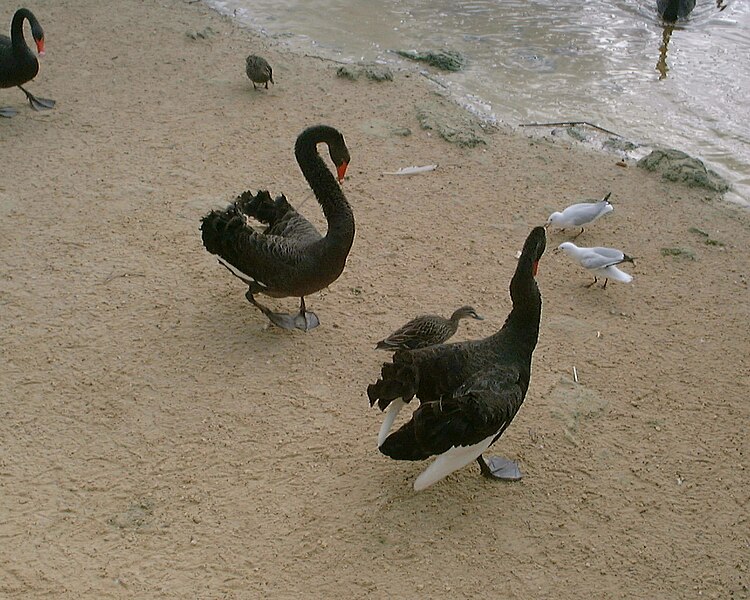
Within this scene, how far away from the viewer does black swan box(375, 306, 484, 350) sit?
453 cm

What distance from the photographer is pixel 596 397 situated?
4574 millimetres

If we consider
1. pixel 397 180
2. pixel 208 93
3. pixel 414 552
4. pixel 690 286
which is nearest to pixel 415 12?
pixel 208 93

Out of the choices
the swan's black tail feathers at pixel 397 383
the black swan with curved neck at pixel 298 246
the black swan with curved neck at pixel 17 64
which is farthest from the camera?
the black swan with curved neck at pixel 17 64

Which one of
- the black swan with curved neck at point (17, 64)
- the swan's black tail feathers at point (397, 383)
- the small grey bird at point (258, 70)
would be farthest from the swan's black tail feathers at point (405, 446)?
the black swan with curved neck at point (17, 64)

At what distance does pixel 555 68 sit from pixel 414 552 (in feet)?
25.8

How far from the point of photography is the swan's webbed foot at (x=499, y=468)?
3955mm

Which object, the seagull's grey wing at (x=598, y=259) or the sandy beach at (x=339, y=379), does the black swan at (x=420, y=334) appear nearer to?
the sandy beach at (x=339, y=379)

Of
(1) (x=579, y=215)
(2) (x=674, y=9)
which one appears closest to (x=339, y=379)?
(1) (x=579, y=215)

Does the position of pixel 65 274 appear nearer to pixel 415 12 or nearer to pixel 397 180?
pixel 397 180

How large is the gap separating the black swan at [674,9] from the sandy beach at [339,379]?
4.99 meters

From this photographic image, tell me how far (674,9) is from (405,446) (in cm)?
1017

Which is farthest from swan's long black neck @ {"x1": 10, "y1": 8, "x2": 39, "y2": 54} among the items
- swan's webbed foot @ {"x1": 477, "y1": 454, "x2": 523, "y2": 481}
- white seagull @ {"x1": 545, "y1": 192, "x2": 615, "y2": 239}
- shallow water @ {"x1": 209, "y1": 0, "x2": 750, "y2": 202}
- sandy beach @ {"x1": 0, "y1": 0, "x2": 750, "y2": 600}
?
swan's webbed foot @ {"x1": 477, "y1": 454, "x2": 523, "y2": 481}

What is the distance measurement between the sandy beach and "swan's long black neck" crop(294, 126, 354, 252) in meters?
0.72

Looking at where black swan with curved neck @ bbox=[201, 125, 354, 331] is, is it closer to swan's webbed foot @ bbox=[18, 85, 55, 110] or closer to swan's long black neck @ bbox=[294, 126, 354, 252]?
swan's long black neck @ bbox=[294, 126, 354, 252]
